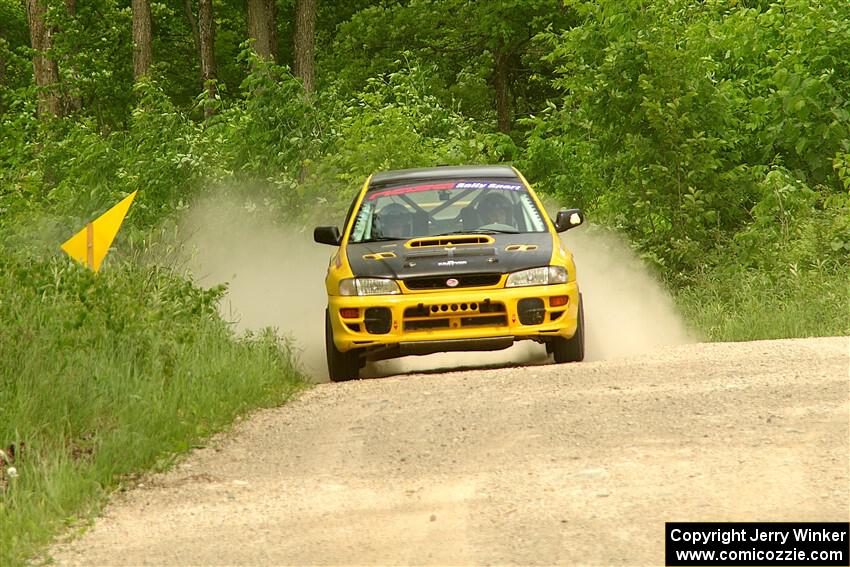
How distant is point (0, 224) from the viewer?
68.9 ft

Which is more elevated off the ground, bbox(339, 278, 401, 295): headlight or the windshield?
the windshield

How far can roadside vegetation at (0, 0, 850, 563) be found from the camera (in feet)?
30.5

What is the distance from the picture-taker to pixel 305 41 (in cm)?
3247

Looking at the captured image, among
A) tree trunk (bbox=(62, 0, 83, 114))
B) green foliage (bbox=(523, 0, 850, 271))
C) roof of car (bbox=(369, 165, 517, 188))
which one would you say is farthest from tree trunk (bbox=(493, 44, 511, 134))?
roof of car (bbox=(369, 165, 517, 188))

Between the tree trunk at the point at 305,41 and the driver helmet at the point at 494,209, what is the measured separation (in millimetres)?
19064

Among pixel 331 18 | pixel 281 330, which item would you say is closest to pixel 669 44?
pixel 281 330

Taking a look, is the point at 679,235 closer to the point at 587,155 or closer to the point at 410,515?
the point at 587,155

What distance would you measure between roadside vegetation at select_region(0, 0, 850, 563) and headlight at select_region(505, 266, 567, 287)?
1888mm

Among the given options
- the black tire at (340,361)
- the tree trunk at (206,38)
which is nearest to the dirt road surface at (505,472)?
the black tire at (340,361)

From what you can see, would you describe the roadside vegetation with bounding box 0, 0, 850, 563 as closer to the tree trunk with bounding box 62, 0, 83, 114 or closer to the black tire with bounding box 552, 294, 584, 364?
the black tire with bounding box 552, 294, 584, 364

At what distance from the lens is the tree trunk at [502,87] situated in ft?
127

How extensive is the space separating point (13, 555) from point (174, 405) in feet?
9.88

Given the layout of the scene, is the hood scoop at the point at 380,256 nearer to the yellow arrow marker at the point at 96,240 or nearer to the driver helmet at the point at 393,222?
the driver helmet at the point at 393,222

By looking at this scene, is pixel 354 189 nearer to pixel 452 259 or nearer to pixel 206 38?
pixel 452 259
